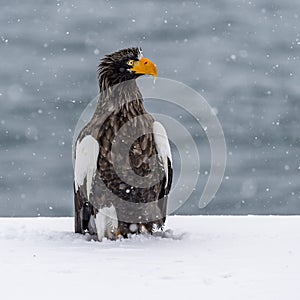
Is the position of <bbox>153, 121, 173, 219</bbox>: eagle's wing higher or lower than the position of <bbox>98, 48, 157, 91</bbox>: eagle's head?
lower

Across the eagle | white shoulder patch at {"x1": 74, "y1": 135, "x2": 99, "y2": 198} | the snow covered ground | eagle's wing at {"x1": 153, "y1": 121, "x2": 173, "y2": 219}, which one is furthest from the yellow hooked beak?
the snow covered ground

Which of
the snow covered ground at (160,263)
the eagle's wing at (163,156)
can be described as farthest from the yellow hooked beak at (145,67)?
the snow covered ground at (160,263)

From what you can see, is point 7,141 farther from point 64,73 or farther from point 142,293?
point 142,293

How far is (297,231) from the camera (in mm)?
6445

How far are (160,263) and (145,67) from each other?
1.92 metres

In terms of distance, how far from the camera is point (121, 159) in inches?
247

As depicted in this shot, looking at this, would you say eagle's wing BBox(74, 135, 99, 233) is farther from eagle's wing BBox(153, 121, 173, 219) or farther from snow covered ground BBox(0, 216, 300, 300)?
eagle's wing BBox(153, 121, 173, 219)

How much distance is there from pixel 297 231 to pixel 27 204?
29.2 m

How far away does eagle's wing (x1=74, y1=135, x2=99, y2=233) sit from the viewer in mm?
6309

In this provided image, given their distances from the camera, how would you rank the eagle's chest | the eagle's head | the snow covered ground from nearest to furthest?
1. the snow covered ground
2. the eagle's chest
3. the eagle's head

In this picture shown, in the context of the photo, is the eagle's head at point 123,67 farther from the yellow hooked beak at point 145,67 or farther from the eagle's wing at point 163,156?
the eagle's wing at point 163,156

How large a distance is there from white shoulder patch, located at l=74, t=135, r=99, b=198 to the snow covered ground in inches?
19.8

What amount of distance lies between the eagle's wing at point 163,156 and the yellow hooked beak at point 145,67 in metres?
0.43

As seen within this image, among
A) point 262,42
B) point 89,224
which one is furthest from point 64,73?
point 89,224
